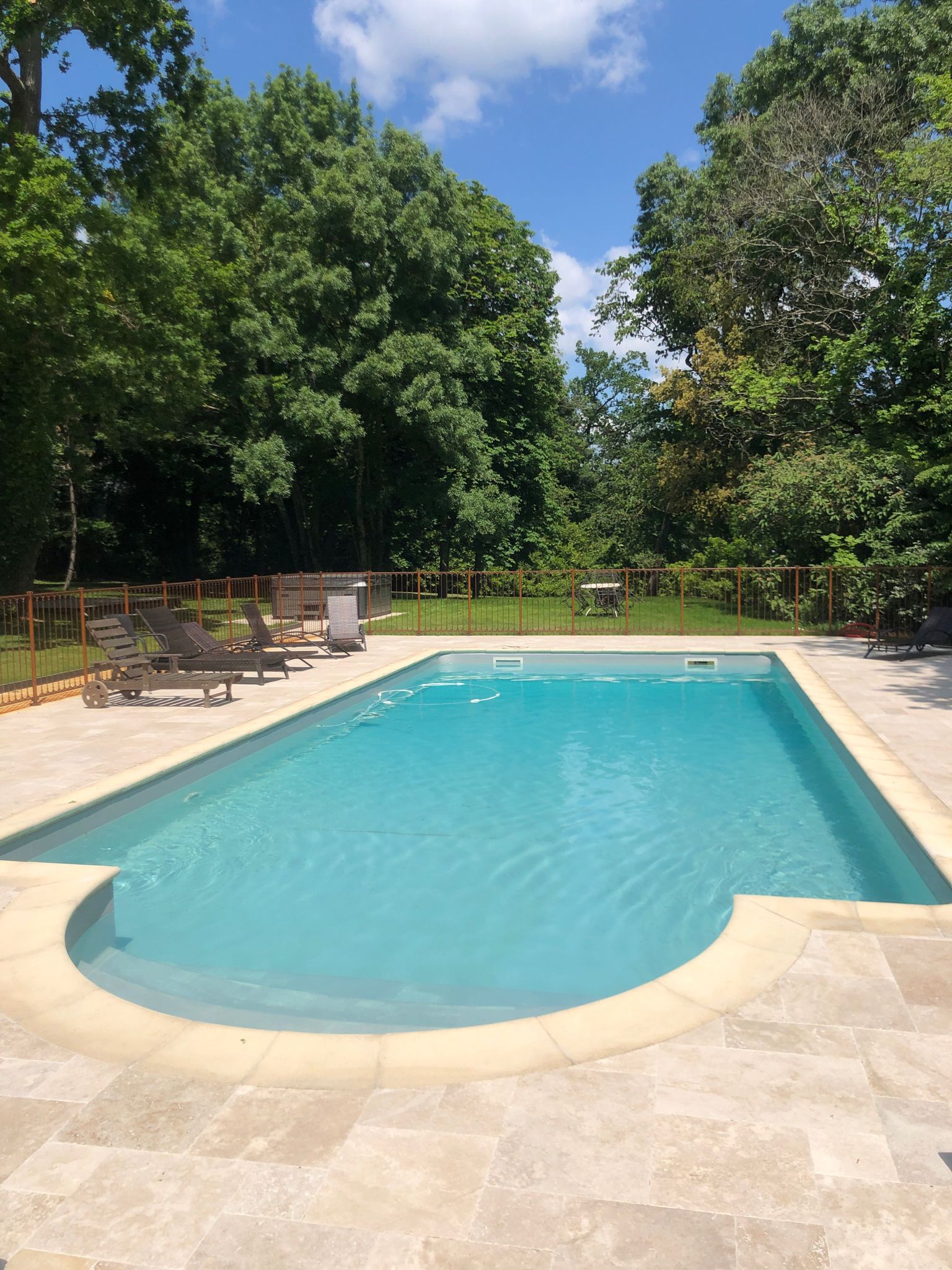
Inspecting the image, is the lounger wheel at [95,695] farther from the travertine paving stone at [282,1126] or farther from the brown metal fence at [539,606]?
the travertine paving stone at [282,1126]

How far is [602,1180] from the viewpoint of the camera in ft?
9.04

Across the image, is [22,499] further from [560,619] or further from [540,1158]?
[540,1158]

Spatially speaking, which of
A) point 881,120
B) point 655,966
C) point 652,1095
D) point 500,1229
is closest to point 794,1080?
point 652,1095

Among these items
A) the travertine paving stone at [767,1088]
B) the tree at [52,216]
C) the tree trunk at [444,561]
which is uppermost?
the tree at [52,216]

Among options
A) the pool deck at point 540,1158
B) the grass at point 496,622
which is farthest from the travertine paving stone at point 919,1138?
the grass at point 496,622

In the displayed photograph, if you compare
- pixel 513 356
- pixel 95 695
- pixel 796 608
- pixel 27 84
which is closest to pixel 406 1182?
pixel 95 695

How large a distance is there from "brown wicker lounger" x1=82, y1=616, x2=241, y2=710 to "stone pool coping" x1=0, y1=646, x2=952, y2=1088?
20.5 feet

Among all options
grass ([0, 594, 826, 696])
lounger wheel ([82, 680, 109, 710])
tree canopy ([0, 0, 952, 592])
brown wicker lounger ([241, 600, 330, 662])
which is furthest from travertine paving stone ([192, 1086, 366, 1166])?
tree canopy ([0, 0, 952, 592])

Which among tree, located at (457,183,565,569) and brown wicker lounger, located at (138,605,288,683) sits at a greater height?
tree, located at (457,183,565,569)

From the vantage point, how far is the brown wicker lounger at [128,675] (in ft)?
38.6

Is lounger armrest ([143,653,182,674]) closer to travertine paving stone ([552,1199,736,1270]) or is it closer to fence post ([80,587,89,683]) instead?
fence post ([80,587,89,683])

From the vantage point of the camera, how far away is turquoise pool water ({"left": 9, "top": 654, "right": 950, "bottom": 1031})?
5.09m

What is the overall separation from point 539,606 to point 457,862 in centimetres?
1875

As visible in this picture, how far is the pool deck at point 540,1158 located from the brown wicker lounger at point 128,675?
8.22 meters
